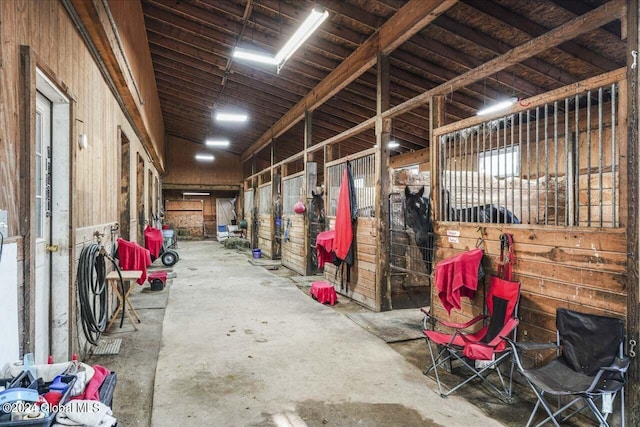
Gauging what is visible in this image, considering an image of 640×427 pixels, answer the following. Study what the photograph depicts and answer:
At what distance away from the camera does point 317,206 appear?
300 inches

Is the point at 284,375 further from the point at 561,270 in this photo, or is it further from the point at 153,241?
the point at 153,241

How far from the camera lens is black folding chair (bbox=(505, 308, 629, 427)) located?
6.86ft

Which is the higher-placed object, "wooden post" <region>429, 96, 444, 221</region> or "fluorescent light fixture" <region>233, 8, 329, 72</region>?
"fluorescent light fixture" <region>233, 8, 329, 72</region>

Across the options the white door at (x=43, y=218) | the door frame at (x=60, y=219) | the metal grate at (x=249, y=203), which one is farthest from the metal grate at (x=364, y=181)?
the metal grate at (x=249, y=203)

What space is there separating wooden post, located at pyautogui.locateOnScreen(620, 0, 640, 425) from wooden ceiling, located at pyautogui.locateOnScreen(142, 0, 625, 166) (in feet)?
6.84

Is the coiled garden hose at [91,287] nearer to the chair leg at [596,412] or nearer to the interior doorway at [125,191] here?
the interior doorway at [125,191]

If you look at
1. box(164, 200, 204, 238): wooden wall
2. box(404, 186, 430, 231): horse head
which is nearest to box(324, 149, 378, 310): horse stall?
box(404, 186, 430, 231): horse head

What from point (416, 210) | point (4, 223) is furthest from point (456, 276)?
point (4, 223)

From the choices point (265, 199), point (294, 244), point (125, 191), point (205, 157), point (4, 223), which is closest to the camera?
point (4, 223)

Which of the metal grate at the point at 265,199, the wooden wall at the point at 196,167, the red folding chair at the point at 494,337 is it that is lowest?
the red folding chair at the point at 494,337

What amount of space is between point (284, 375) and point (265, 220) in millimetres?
8418

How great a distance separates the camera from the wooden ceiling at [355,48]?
4.34 metres

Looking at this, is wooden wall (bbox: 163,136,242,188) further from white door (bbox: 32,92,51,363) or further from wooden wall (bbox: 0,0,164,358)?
white door (bbox: 32,92,51,363)

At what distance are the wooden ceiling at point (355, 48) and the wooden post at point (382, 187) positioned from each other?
1.95 feet
